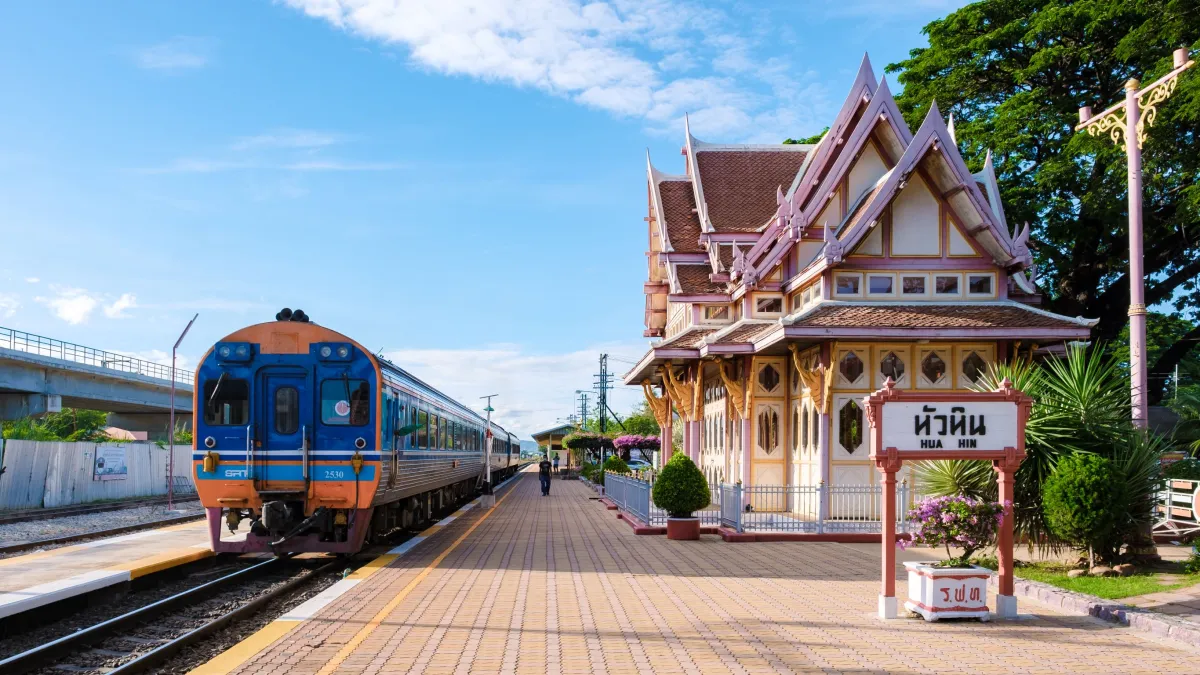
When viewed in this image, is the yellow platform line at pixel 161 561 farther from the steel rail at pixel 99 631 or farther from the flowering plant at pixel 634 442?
the flowering plant at pixel 634 442

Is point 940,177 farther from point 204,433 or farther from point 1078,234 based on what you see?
point 204,433

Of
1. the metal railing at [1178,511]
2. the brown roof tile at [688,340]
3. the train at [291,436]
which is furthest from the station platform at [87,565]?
the metal railing at [1178,511]

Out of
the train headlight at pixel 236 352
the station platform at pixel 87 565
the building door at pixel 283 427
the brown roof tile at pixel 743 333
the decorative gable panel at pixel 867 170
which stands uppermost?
the decorative gable panel at pixel 867 170

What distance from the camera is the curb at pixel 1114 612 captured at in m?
8.70

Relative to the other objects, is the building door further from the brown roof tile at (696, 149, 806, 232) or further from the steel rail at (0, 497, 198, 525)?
the brown roof tile at (696, 149, 806, 232)

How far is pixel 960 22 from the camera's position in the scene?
107 feet

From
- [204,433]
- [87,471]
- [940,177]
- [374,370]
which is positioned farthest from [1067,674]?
[87,471]

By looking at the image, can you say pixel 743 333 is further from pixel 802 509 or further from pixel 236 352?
pixel 236 352

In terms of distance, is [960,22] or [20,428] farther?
[20,428]

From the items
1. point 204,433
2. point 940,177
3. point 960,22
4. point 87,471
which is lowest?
point 87,471

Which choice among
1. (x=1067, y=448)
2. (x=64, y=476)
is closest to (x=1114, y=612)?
(x=1067, y=448)

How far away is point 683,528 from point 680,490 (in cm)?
71

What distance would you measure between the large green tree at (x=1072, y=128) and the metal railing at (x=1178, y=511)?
32.1 ft

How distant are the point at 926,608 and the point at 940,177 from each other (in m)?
12.6
